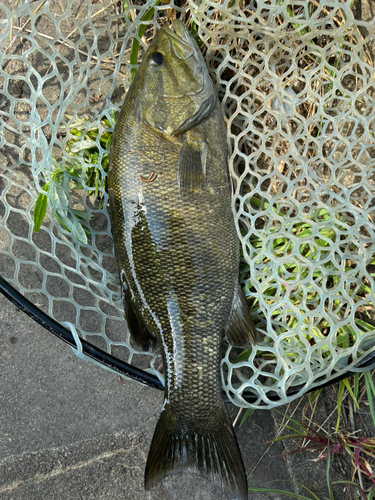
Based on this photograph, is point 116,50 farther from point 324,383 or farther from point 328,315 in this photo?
point 324,383

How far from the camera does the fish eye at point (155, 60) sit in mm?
1797

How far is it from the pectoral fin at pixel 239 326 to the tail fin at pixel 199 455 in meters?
0.36

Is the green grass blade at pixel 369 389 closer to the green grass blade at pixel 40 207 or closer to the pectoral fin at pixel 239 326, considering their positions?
the pectoral fin at pixel 239 326

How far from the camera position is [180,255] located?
1707 millimetres

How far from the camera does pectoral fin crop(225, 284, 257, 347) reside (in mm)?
1793

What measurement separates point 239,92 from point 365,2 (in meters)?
0.71

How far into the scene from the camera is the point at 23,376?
2.23m

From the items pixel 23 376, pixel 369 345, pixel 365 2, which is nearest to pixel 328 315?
pixel 369 345

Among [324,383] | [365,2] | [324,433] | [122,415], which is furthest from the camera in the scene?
[122,415]

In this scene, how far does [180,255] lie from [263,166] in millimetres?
772

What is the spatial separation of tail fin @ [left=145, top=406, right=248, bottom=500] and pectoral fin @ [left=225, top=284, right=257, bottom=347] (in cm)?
36

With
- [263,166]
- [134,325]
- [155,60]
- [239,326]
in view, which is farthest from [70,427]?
[155,60]

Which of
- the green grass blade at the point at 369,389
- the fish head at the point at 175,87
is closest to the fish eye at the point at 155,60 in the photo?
the fish head at the point at 175,87

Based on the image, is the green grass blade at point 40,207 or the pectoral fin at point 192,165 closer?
the pectoral fin at point 192,165
